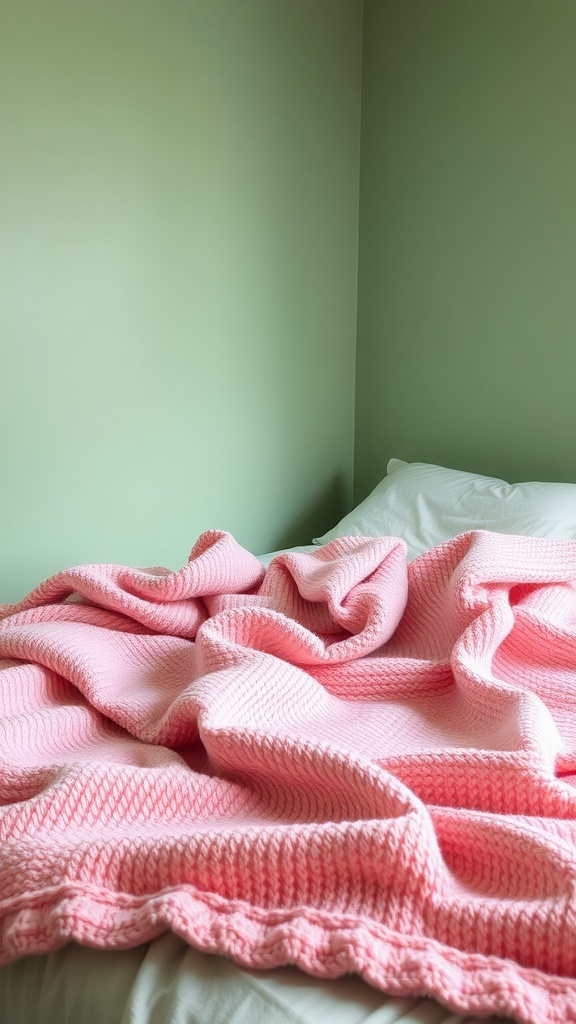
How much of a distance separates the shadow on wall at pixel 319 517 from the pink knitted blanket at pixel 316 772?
1468 millimetres

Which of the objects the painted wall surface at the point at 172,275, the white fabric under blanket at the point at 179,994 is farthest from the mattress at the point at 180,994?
the painted wall surface at the point at 172,275

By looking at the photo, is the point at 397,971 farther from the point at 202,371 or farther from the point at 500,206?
the point at 500,206

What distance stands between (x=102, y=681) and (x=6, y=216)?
1208 mm

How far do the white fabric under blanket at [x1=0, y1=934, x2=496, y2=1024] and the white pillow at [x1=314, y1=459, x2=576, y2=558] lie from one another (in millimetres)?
1479

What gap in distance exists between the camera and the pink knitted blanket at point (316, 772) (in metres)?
0.60

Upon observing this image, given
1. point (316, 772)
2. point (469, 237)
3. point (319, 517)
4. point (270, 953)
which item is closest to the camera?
point (270, 953)

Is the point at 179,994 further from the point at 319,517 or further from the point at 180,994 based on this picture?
the point at 319,517

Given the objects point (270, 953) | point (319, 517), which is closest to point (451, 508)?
point (319, 517)

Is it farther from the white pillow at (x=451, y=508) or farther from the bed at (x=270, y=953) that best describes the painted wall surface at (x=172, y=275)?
the bed at (x=270, y=953)

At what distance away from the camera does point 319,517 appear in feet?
9.66

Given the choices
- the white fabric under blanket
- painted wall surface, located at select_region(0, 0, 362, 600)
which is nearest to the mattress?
the white fabric under blanket

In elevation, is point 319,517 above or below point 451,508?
below

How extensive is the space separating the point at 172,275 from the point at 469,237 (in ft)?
3.06

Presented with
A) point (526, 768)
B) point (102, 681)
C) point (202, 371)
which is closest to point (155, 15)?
point (202, 371)
